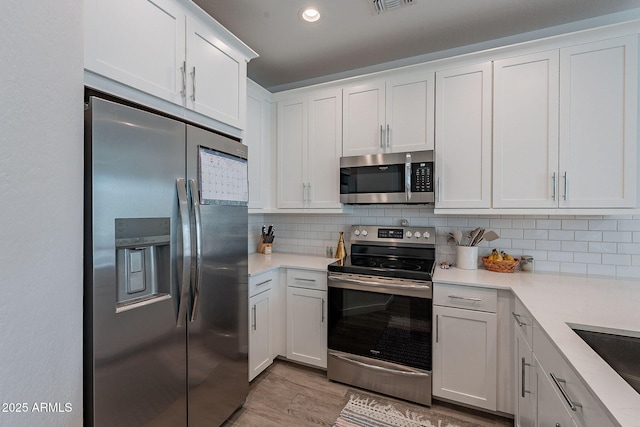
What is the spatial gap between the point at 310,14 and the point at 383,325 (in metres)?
2.28

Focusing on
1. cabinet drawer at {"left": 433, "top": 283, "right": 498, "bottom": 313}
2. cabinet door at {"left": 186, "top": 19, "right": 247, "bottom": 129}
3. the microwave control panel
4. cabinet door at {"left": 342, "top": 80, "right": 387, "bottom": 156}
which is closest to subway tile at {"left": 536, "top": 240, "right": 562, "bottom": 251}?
cabinet drawer at {"left": 433, "top": 283, "right": 498, "bottom": 313}

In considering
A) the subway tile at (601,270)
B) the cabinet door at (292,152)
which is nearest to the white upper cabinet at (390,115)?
the cabinet door at (292,152)

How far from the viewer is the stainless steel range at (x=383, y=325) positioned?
6.72 ft

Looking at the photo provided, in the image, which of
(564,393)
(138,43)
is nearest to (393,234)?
(564,393)

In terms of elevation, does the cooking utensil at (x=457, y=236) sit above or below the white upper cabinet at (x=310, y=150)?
below

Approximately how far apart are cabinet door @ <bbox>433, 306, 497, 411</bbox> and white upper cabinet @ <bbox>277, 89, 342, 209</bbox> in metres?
1.28

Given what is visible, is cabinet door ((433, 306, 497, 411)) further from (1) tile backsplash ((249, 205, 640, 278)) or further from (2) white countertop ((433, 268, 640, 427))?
(1) tile backsplash ((249, 205, 640, 278))

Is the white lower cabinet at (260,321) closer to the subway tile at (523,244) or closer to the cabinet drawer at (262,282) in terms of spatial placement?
the cabinet drawer at (262,282)

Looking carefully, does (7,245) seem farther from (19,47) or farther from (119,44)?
(119,44)

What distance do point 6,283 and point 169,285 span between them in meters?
0.83

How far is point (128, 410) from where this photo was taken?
123cm

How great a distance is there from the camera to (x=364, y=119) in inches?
98.6

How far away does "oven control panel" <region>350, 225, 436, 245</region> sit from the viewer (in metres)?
2.51

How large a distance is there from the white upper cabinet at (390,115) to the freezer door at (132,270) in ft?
4.94
